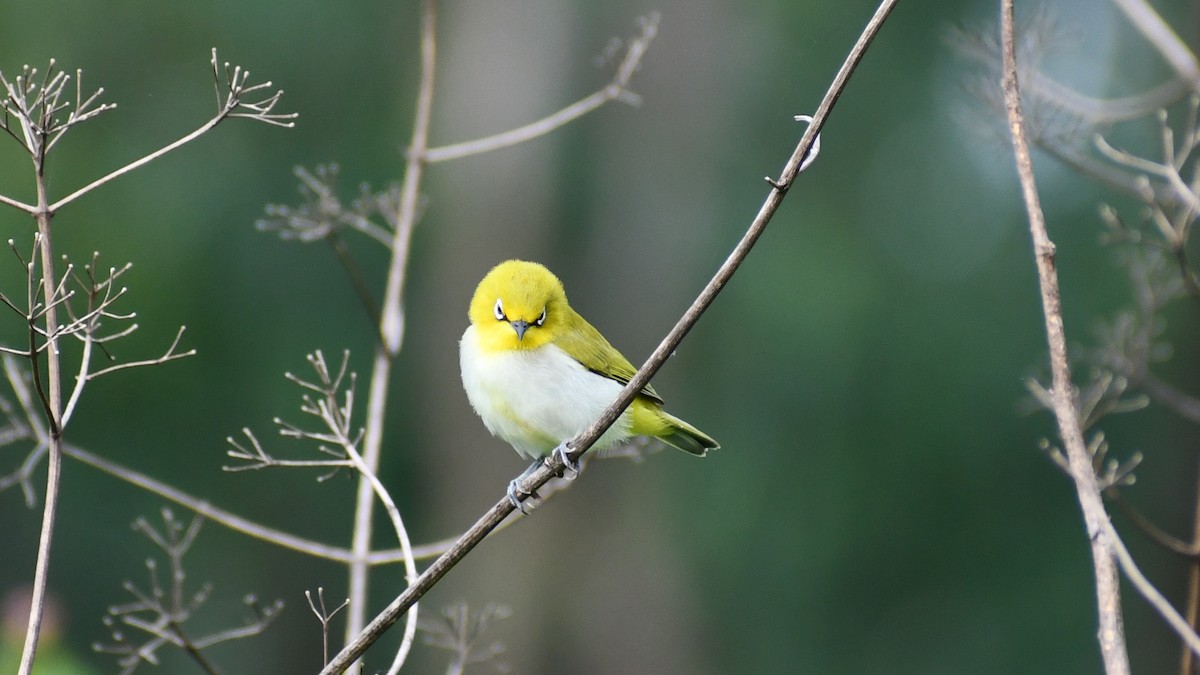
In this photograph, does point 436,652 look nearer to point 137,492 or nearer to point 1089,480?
point 137,492

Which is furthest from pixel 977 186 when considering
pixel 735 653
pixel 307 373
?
pixel 307 373

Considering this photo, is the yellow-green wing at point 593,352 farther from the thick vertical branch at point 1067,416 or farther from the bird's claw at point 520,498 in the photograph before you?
the thick vertical branch at point 1067,416

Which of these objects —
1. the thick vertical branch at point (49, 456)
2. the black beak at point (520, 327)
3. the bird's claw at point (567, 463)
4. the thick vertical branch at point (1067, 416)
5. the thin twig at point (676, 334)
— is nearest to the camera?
the thick vertical branch at point (1067, 416)

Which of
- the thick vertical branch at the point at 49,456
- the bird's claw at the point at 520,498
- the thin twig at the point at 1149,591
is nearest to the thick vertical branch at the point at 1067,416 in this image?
the thin twig at the point at 1149,591

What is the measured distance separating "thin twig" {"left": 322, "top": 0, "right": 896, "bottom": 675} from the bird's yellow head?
64.0 inches

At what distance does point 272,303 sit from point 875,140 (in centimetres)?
721

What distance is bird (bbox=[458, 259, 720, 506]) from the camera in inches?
144

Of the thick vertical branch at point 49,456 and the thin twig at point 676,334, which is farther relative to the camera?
the thick vertical branch at point 49,456

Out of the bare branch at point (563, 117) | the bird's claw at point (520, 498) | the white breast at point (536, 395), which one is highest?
the bare branch at point (563, 117)

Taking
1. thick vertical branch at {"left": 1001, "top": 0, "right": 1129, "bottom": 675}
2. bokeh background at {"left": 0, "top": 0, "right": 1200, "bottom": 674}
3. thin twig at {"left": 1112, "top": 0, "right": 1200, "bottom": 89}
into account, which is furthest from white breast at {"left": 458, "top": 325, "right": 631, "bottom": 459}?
bokeh background at {"left": 0, "top": 0, "right": 1200, "bottom": 674}

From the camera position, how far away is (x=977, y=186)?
45.4 feet

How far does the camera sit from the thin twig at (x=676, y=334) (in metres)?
1.67

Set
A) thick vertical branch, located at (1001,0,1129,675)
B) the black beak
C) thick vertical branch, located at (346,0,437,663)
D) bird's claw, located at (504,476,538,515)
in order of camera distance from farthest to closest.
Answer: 1. the black beak
2. thick vertical branch, located at (346,0,437,663)
3. bird's claw, located at (504,476,538,515)
4. thick vertical branch, located at (1001,0,1129,675)

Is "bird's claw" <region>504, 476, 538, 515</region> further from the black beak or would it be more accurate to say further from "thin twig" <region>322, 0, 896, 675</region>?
the black beak
